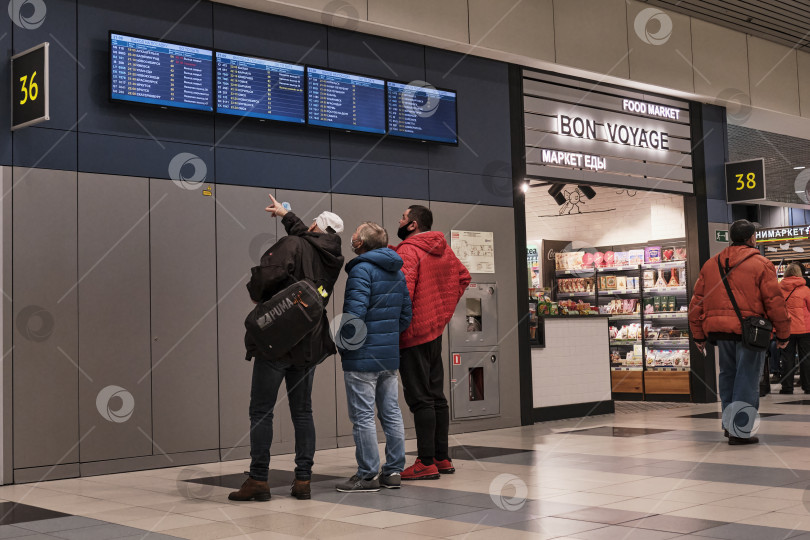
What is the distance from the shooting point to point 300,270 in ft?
15.2

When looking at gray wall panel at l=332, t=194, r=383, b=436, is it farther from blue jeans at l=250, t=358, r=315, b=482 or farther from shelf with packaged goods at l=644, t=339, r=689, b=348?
shelf with packaged goods at l=644, t=339, r=689, b=348

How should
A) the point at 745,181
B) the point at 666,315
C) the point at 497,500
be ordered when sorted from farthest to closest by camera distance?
the point at 666,315 < the point at 745,181 < the point at 497,500

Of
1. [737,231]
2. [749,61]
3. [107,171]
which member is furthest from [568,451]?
[749,61]

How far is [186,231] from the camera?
6363mm

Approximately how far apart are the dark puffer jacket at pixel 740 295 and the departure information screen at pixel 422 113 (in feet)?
8.70

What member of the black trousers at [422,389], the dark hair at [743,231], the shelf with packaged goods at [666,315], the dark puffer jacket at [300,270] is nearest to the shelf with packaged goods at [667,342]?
the shelf with packaged goods at [666,315]

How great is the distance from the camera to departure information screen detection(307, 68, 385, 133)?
7.11 metres

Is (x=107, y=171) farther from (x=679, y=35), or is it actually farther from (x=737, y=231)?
(x=679, y=35)

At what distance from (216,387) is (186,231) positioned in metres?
1.14

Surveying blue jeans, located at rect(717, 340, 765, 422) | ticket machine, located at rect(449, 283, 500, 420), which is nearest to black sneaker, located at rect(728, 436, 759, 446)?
blue jeans, located at rect(717, 340, 765, 422)

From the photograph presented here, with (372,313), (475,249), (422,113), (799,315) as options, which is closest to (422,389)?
(372,313)

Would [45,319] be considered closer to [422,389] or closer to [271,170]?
[271,170]

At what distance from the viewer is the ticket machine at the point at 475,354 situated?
789cm

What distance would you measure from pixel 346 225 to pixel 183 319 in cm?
160
